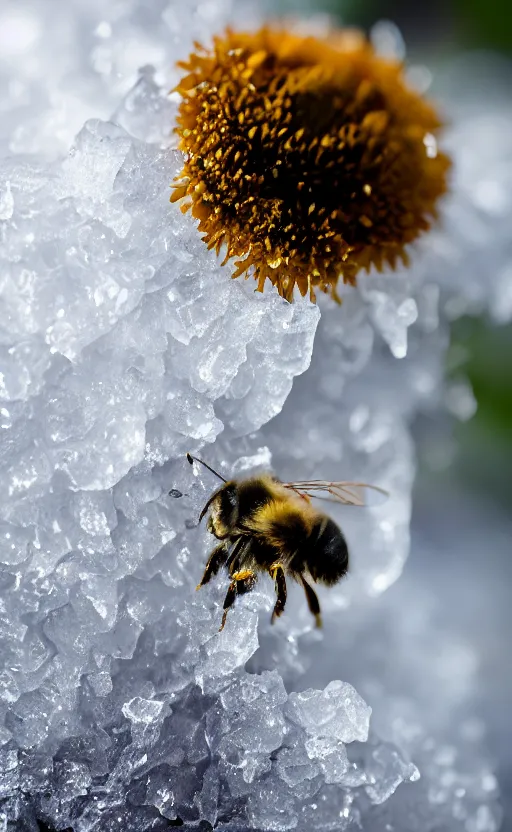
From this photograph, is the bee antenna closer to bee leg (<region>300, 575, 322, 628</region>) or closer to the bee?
the bee

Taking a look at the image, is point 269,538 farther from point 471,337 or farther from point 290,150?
point 471,337

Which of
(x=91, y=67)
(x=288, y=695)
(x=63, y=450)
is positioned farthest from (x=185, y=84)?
(x=288, y=695)

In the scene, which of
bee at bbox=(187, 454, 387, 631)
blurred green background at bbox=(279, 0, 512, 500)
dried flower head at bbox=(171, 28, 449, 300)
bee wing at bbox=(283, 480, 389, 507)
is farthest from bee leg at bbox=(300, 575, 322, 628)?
blurred green background at bbox=(279, 0, 512, 500)

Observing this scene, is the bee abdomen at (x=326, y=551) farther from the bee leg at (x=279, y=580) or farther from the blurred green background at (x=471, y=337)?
the blurred green background at (x=471, y=337)

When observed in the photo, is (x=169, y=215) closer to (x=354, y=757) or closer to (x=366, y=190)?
(x=366, y=190)

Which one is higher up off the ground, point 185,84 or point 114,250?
point 185,84

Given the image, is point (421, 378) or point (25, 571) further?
point (421, 378)

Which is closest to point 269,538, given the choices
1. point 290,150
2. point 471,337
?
point 290,150
